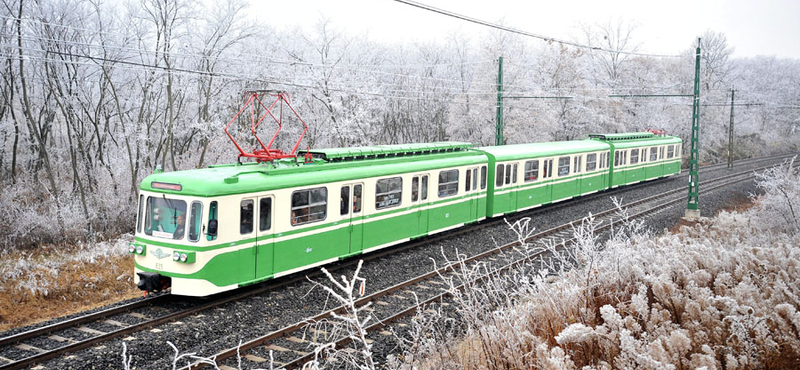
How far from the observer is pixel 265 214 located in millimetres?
9852

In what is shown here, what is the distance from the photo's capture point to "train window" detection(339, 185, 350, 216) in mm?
11453

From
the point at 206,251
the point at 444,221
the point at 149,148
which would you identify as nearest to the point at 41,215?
the point at 149,148

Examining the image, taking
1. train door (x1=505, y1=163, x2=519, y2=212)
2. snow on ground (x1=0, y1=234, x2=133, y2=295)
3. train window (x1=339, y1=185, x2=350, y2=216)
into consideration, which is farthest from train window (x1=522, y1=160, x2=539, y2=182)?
snow on ground (x1=0, y1=234, x2=133, y2=295)

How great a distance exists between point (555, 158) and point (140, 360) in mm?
15967

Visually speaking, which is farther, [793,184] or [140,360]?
[793,184]

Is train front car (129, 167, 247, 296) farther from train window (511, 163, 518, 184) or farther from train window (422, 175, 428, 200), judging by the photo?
train window (511, 163, 518, 184)

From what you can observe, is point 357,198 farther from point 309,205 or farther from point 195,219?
point 195,219

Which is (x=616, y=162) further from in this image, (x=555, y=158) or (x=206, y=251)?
(x=206, y=251)

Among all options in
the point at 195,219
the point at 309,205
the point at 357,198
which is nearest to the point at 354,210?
the point at 357,198

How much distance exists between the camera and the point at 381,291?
1035 centimetres

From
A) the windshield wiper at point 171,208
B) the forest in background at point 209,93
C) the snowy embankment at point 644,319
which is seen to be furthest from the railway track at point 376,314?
the forest in background at point 209,93

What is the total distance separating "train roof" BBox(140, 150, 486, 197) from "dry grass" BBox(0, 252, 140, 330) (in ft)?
11.1

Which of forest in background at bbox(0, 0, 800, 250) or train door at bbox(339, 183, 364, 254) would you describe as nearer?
train door at bbox(339, 183, 364, 254)

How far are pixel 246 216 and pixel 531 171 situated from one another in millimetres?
11711
